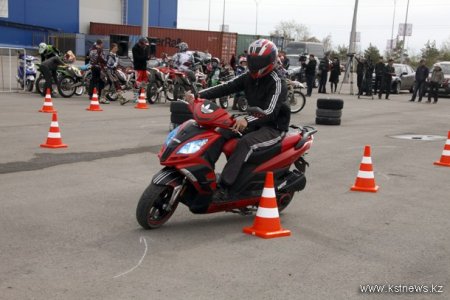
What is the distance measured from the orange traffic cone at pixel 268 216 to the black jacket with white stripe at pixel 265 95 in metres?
0.58

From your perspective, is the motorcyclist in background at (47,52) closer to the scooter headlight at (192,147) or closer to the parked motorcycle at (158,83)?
the parked motorcycle at (158,83)

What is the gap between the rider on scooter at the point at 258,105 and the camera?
5.83 m

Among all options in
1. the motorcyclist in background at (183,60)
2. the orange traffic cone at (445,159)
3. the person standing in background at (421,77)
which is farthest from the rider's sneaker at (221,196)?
the person standing in background at (421,77)

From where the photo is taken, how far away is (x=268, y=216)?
578cm

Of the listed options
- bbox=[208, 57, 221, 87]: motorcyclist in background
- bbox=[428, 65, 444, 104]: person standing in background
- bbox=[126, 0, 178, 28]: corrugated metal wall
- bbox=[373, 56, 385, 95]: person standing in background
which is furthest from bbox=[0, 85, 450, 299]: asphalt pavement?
bbox=[126, 0, 178, 28]: corrugated metal wall

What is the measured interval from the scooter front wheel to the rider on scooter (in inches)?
19.5

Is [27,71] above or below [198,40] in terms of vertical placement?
below

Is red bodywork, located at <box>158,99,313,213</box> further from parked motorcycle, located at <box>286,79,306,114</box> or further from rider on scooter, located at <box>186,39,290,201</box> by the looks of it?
parked motorcycle, located at <box>286,79,306,114</box>

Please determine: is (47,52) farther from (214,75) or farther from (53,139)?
(53,139)

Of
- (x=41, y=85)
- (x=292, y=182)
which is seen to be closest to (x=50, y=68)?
(x=41, y=85)

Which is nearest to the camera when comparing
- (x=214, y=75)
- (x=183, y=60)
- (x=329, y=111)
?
(x=329, y=111)

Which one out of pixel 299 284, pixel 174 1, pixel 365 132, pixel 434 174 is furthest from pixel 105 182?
pixel 174 1

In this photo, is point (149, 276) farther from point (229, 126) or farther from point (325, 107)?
point (325, 107)

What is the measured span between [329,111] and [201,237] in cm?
1037
